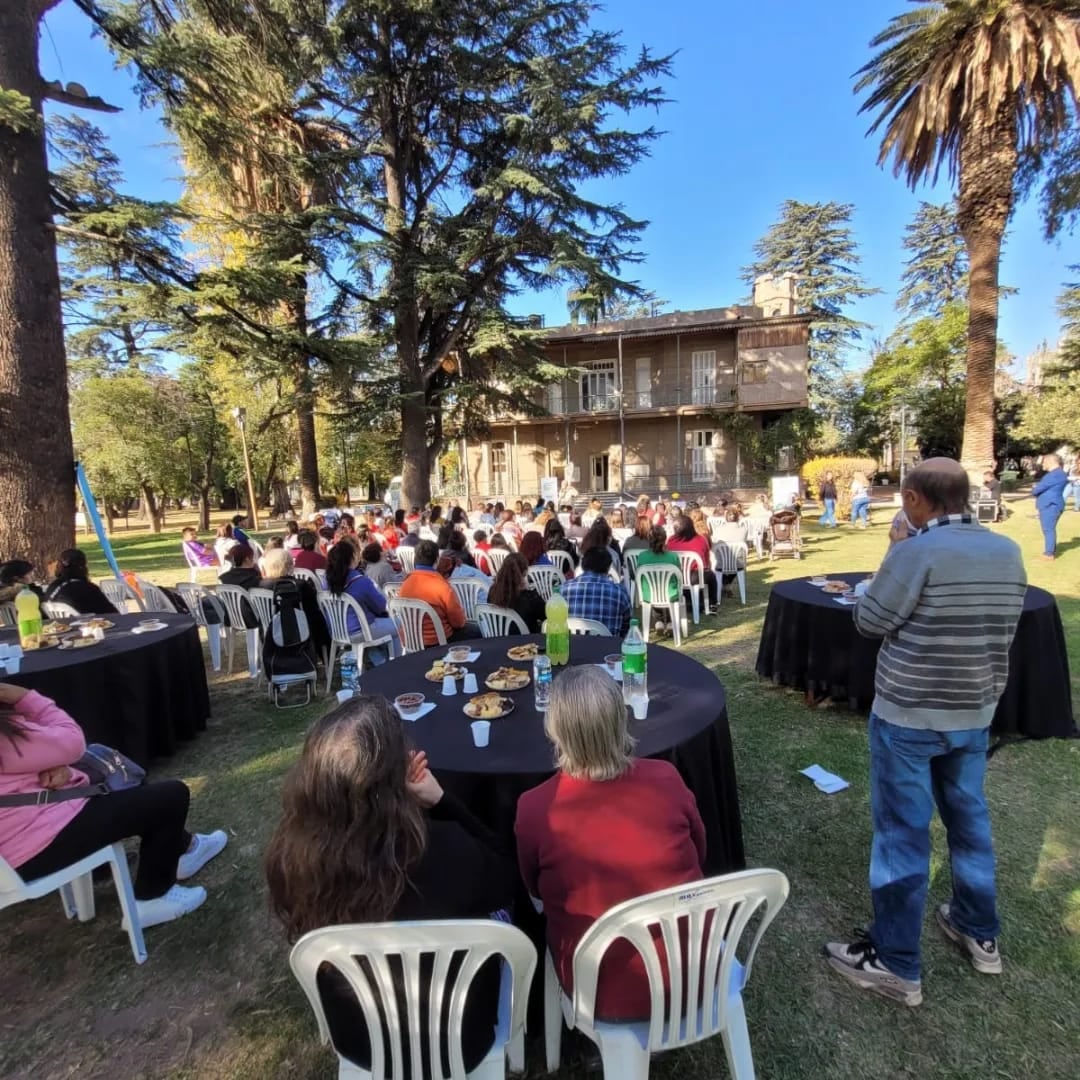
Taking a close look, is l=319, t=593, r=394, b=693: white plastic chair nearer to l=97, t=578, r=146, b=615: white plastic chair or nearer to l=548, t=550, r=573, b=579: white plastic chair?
l=548, t=550, r=573, b=579: white plastic chair

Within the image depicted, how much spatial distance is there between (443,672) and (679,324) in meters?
22.6

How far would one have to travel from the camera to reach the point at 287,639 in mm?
4867

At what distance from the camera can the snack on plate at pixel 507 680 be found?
276 cm

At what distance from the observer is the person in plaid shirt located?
457 centimetres

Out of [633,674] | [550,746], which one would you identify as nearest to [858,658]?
[633,674]

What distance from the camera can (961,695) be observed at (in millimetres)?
1896

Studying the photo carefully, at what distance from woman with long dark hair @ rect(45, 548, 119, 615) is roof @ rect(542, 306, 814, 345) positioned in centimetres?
1864

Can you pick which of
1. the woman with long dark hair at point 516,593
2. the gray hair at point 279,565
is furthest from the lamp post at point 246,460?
the woman with long dark hair at point 516,593

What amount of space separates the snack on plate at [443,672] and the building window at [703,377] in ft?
74.6

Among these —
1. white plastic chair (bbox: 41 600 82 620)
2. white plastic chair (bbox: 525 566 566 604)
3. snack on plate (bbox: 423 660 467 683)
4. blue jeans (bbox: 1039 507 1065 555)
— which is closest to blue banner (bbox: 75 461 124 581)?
white plastic chair (bbox: 41 600 82 620)

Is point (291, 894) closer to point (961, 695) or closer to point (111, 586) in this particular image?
point (961, 695)

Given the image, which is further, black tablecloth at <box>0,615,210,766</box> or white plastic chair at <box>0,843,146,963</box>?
black tablecloth at <box>0,615,210,766</box>

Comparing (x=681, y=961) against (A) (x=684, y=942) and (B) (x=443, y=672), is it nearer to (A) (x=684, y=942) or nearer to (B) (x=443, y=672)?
(A) (x=684, y=942)

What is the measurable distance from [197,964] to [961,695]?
10.3 feet
